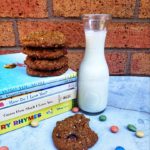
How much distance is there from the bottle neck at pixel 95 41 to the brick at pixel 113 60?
0.16 m

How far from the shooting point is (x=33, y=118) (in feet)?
1.86

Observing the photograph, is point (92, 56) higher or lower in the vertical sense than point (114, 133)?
higher

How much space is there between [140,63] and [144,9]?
167mm

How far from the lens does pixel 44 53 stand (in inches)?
20.8

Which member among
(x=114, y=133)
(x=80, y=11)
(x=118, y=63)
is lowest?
(x=114, y=133)

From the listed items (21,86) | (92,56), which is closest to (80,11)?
(92,56)

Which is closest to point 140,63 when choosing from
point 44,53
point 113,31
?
point 113,31

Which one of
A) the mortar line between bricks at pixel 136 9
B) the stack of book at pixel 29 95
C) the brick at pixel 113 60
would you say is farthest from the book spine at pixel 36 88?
the mortar line between bricks at pixel 136 9

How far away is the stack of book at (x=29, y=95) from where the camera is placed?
1.68ft

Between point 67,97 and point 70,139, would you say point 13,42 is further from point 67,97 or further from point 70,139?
point 70,139

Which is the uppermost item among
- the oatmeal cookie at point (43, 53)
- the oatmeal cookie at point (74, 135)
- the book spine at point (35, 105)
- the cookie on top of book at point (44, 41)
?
the cookie on top of book at point (44, 41)

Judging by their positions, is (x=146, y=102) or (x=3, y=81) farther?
(x=146, y=102)

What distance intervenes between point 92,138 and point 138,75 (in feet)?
1.10

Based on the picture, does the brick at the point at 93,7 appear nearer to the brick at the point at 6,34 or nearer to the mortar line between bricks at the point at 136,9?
the mortar line between bricks at the point at 136,9
